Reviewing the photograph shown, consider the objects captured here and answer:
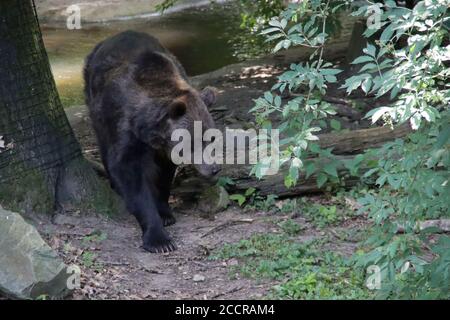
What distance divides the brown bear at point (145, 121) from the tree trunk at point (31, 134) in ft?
1.07

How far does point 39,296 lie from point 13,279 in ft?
0.56

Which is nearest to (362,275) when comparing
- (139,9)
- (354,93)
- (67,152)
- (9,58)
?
(67,152)

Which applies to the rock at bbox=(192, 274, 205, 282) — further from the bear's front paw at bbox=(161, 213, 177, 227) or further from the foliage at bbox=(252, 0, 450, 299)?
the bear's front paw at bbox=(161, 213, 177, 227)

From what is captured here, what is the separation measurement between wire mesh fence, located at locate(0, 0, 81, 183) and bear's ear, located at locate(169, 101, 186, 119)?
95cm

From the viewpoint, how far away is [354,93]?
8.92m

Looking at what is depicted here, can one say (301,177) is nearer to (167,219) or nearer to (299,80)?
(167,219)

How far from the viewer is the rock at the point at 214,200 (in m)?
6.32

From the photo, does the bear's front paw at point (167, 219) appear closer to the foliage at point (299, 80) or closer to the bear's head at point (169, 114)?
the bear's head at point (169, 114)

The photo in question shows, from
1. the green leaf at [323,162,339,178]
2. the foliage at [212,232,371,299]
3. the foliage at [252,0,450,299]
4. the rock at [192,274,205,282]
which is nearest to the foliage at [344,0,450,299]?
the foliage at [252,0,450,299]

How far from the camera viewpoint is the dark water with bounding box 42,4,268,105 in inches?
478

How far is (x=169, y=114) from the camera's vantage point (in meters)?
5.76

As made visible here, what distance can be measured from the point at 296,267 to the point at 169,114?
1.58 meters

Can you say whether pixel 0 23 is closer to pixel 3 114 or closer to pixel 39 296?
pixel 3 114

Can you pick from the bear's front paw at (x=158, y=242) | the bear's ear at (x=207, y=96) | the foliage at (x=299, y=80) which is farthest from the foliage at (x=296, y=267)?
the bear's ear at (x=207, y=96)
